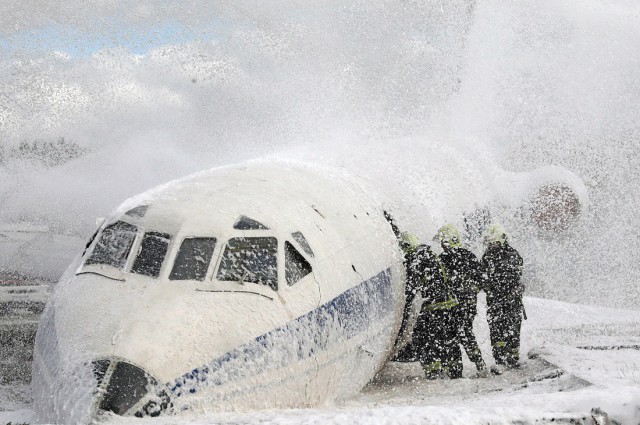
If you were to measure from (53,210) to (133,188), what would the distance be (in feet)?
10.1

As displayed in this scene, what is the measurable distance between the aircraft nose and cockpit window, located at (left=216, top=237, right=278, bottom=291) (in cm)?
115

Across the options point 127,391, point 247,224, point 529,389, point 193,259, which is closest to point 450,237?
point 529,389

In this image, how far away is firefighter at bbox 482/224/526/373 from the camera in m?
9.38

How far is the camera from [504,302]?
31.1 ft

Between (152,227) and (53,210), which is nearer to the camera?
(152,227)

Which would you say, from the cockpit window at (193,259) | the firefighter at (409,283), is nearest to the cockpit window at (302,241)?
the cockpit window at (193,259)

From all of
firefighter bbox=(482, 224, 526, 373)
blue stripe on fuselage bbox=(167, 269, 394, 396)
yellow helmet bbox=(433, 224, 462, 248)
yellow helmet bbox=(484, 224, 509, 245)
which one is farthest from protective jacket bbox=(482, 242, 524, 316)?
blue stripe on fuselage bbox=(167, 269, 394, 396)

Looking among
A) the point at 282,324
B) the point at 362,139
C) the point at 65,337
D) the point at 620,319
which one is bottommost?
the point at 65,337

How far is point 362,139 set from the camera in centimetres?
1468

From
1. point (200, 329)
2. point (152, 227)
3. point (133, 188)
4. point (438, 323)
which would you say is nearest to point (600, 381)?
point (438, 323)

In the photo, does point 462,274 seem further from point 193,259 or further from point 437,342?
point 193,259

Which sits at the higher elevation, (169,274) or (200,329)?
(169,274)

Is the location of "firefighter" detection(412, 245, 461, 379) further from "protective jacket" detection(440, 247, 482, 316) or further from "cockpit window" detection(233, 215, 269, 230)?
"cockpit window" detection(233, 215, 269, 230)

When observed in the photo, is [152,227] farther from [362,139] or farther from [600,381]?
[362,139]
